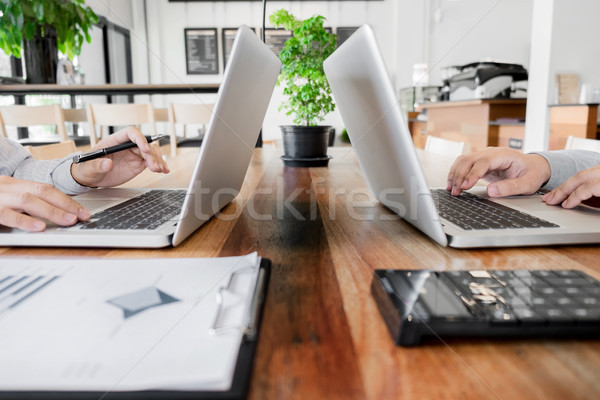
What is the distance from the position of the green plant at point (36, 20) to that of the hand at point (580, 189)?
2.62m

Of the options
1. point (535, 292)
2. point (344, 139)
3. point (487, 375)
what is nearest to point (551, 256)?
point (535, 292)

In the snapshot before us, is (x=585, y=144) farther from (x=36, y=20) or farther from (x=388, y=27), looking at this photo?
(x=388, y=27)

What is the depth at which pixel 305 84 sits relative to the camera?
4.47ft

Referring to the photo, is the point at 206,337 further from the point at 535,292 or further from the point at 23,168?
the point at 23,168

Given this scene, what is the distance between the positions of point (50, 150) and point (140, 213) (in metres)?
0.88

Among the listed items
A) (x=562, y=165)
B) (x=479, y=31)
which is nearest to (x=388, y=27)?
(x=479, y=31)

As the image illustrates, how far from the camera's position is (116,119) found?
114 inches

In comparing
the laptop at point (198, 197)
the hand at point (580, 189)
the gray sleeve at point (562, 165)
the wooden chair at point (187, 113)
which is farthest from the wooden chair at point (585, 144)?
the wooden chair at point (187, 113)

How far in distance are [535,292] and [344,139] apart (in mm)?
6005

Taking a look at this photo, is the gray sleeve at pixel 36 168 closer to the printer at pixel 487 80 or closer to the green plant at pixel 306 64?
the green plant at pixel 306 64

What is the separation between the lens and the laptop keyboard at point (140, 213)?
1.88ft

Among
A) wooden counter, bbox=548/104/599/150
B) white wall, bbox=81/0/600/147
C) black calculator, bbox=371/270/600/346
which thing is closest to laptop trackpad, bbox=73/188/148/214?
black calculator, bbox=371/270/600/346

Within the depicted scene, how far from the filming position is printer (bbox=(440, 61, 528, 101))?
3715 millimetres

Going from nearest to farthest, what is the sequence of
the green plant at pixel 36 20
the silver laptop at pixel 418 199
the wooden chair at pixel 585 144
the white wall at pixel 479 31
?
1. the silver laptop at pixel 418 199
2. the wooden chair at pixel 585 144
3. the green plant at pixel 36 20
4. the white wall at pixel 479 31
